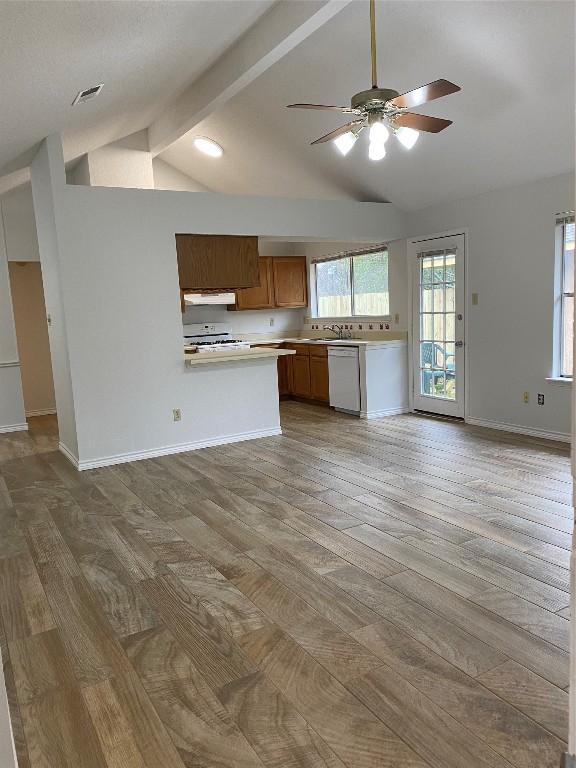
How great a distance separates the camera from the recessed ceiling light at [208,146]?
253 inches

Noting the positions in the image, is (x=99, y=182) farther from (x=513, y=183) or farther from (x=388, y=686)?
(x=388, y=686)

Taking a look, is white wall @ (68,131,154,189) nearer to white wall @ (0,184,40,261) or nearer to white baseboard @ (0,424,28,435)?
white wall @ (0,184,40,261)

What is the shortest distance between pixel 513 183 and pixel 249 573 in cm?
436

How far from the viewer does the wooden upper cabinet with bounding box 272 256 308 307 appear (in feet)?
27.8

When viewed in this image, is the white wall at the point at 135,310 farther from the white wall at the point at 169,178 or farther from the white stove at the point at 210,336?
the white wall at the point at 169,178

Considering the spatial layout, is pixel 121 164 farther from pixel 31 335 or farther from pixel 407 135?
pixel 407 135

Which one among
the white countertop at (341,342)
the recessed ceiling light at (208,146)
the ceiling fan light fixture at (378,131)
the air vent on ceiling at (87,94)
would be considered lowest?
the white countertop at (341,342)

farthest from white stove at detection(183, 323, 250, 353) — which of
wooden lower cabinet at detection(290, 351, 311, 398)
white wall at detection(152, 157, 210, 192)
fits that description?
white wall at detection(152, 157, 210, 192)

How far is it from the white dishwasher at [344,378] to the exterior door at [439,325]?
2.31 feet

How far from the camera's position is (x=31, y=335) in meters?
7.75

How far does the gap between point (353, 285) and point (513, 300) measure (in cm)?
285

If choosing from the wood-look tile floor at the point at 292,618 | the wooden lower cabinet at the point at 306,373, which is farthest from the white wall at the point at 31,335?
the wood-look tile floor at the point at 292,618

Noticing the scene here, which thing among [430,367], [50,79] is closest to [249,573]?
[50,79]

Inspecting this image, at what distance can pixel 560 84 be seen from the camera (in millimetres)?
3859
